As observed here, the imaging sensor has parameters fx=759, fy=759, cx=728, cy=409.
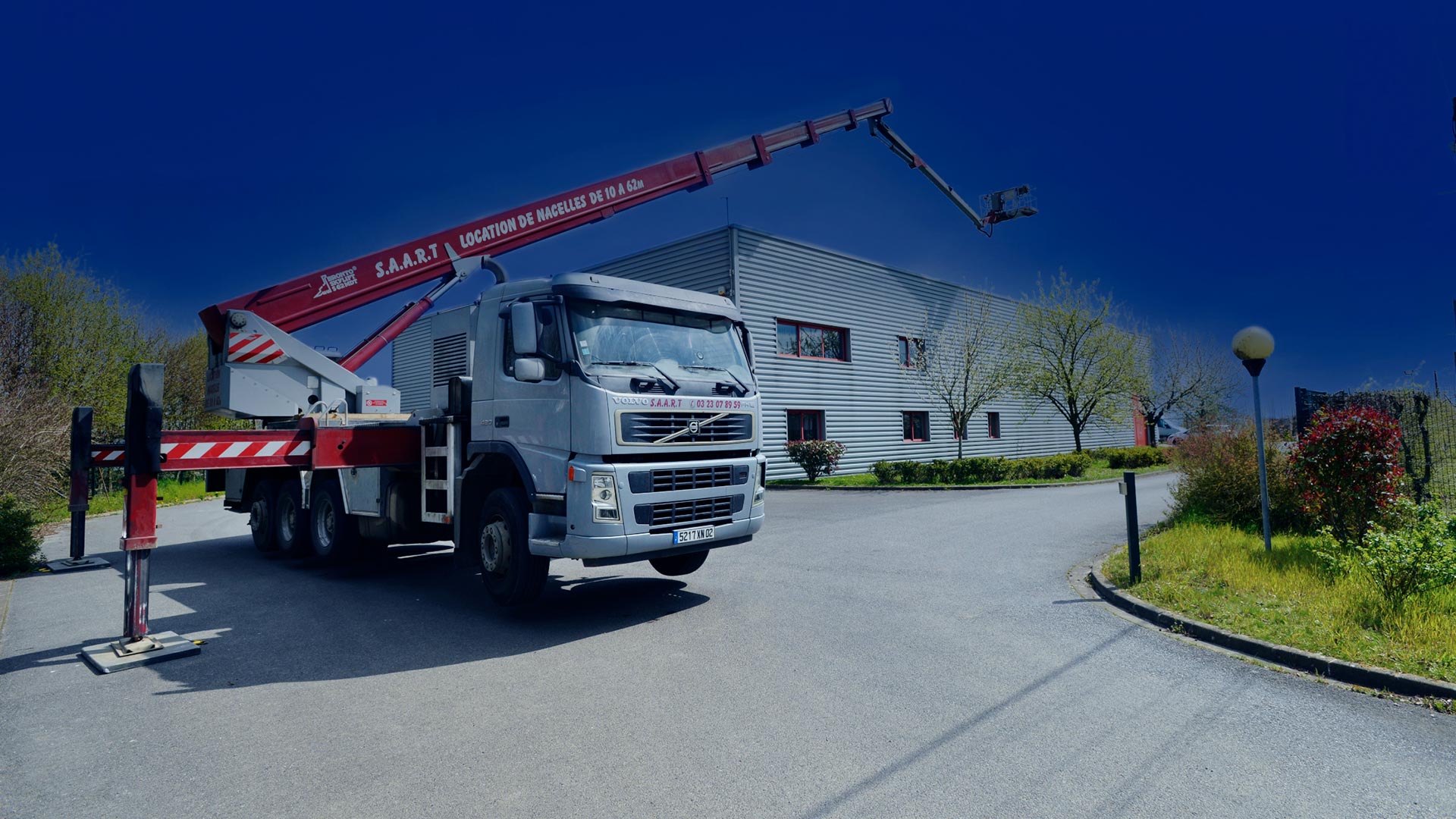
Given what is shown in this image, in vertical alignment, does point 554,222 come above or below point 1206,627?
above

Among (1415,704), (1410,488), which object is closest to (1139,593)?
(1415,704)

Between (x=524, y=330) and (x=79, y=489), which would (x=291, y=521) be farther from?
(x=524, y=330)

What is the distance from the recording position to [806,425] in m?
24.3

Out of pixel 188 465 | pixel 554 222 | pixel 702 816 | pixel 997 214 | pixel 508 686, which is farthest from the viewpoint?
pixel 997 214

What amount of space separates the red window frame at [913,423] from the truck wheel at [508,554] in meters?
22.8

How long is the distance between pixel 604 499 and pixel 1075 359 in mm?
28060

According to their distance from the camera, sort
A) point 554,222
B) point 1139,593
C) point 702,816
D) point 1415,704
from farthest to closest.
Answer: point 554,222, point 1139,593, point 1415,704, point 702,816

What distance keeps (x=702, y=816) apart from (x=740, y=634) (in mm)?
2877

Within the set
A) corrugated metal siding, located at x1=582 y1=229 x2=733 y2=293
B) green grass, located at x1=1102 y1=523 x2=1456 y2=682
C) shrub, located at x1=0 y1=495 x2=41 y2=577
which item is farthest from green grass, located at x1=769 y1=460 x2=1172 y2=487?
shrub, located at x1=0 y1=495 x2=41 y2=577

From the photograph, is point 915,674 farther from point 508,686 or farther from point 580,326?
point 580,326

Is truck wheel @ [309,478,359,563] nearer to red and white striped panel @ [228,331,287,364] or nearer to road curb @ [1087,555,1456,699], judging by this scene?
red and white striped panel @ [228,331,287,364]

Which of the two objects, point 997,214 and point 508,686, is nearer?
point 508,686

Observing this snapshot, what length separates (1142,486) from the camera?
19.8m

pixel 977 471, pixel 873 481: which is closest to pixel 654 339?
pixel 873 481
